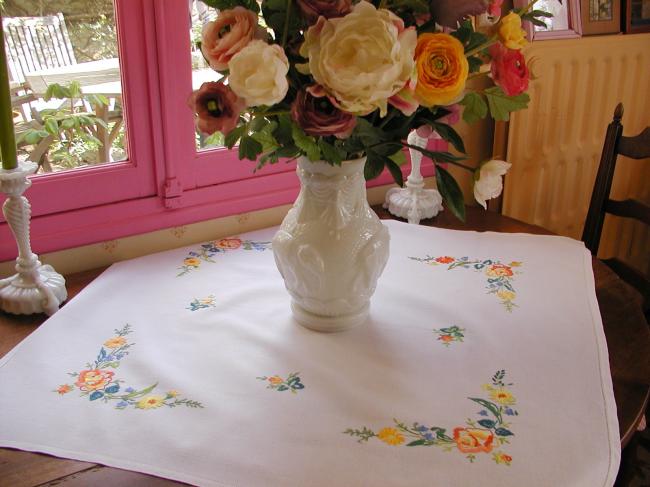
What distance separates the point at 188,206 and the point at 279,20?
2.14 ft

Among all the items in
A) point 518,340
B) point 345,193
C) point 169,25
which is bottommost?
point 518,340

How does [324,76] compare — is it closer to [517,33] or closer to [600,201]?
[517,33]

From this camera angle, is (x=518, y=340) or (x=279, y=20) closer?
(x=279, y=20)

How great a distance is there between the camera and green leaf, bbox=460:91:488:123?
915 mm

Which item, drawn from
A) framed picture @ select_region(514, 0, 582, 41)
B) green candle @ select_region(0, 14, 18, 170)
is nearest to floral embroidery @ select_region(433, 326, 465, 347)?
green candle @ select_region(0, 14, 18, 170)

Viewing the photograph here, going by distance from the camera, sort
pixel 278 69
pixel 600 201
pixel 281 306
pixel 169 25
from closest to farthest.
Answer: pixel 278 69 → pixel 281 306 → pixel 169 25 → pixel 600 201

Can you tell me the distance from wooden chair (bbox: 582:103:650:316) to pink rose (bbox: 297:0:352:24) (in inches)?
38.3

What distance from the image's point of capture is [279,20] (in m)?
0.84

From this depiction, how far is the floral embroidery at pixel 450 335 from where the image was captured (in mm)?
1048

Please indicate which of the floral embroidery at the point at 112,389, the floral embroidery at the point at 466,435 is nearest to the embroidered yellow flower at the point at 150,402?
the floral embroidery at the point at 112,389

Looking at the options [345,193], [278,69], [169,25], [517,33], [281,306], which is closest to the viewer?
[278,69]

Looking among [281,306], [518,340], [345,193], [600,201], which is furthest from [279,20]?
[600,201]

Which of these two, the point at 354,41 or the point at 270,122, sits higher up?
the point at 354,41

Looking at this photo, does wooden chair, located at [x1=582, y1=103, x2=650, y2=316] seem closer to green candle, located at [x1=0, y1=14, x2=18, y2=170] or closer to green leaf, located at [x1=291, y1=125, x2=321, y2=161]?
green leaf, located at [x1=291, y1=125, x2=321, y2=161]
